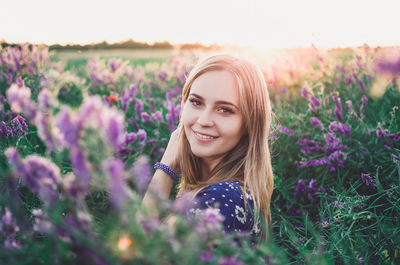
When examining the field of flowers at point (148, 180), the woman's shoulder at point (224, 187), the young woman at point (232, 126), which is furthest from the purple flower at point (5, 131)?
the woman's shoulder at point (224, 187)

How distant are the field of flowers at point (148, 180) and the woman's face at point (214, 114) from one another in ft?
1.54

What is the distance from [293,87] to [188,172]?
8.97 ft

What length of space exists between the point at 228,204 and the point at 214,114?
0.55 m

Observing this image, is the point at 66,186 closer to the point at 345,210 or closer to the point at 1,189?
the point at 1,189

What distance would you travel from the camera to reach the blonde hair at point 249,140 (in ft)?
6.15

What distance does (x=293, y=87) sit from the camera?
4430mm

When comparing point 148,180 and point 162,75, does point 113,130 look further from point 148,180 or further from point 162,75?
point 162,75

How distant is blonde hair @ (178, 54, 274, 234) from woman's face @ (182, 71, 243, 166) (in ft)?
0.16

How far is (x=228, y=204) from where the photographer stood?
1521 millimetres

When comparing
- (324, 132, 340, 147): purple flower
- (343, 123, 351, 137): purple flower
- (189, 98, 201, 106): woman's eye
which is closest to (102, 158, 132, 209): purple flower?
(189, 98, 201, 106): woman's eye

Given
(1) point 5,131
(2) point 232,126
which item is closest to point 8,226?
(1) point 5,131

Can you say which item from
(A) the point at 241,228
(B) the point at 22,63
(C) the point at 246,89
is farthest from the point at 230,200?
(B) the point at 22,63

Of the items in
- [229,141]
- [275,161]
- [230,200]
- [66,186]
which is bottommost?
[275,161]

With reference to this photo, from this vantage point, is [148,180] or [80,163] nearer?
[80,163]
